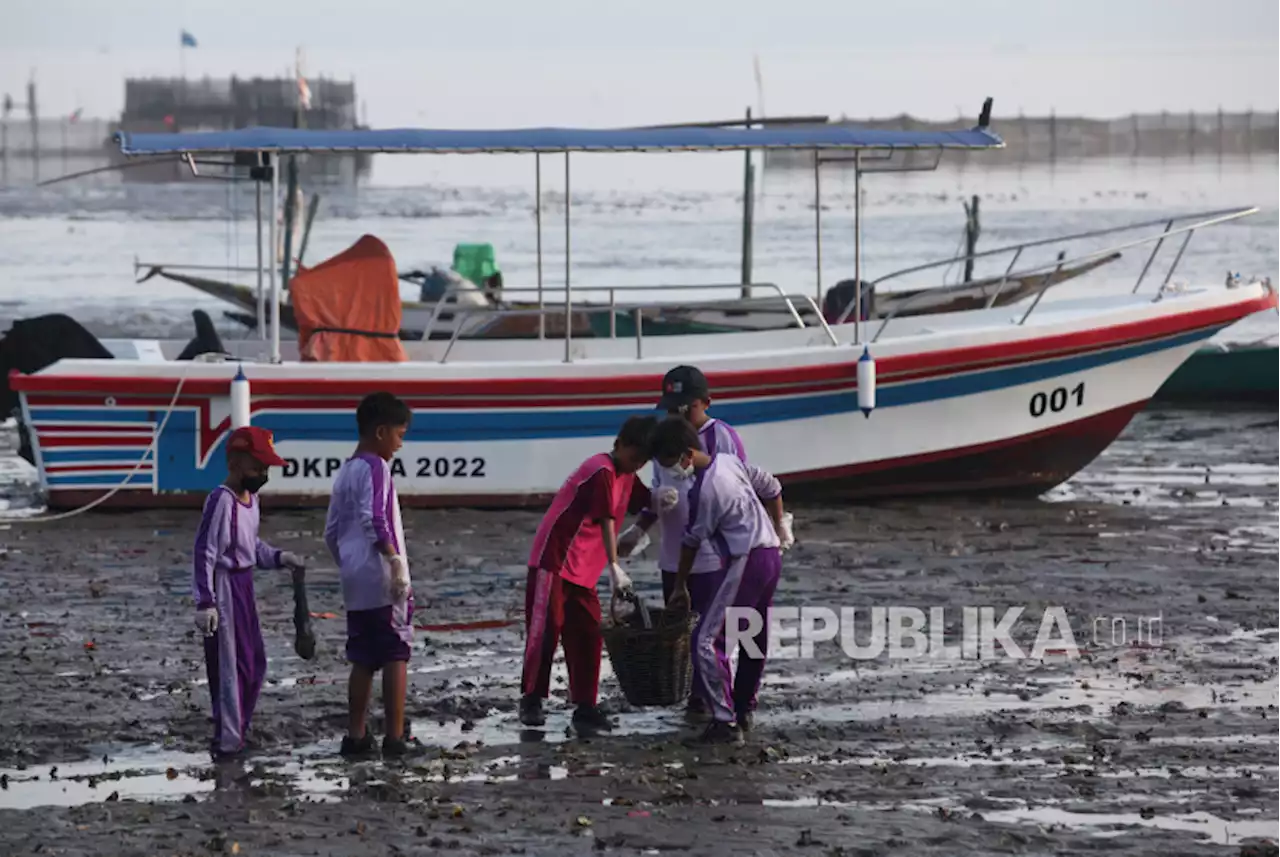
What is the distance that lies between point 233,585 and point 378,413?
0.87 metres

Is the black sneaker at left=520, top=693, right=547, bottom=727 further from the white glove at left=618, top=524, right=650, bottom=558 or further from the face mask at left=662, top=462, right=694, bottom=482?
the face mask at left=662, top=462, right=694, bottom=482

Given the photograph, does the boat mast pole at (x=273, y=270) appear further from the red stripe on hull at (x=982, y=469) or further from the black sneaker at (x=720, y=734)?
the black sneaker at (x=720, y=734)

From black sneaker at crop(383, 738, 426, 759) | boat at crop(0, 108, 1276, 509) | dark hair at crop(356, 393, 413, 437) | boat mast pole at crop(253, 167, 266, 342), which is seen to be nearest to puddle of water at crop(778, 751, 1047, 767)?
black sneaker at crop(383, 738, 426, 759)

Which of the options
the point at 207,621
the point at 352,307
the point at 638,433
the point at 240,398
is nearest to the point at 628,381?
the point at 352,307

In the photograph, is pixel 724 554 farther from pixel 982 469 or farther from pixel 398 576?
pixel 982 469

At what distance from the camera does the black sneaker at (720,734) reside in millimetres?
8867

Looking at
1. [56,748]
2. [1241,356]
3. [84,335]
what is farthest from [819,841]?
[1241,356]

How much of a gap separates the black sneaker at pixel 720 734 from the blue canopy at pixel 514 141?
704 cm

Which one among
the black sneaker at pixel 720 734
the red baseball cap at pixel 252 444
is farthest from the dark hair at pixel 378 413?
the black sneaker at pixel 720 734

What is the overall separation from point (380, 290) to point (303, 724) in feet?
24.1

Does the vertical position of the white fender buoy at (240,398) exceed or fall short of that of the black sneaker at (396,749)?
it exceeds it

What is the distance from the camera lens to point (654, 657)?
9250 millimetres

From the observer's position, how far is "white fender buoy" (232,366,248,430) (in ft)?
50.4

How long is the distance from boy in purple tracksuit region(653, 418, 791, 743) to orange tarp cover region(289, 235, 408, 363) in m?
7.32
